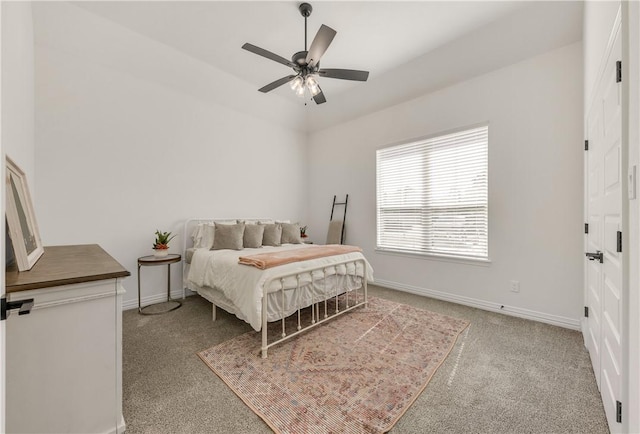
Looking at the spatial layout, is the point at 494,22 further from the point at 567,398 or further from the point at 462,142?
the point at 567,398

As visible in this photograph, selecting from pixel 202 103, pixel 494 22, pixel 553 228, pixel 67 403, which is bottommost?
pixel 67 403

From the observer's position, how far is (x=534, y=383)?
6.20 ft

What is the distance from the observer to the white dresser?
1.17 m

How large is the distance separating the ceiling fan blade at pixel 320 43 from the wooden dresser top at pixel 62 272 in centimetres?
213

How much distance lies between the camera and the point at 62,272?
4.48 ft

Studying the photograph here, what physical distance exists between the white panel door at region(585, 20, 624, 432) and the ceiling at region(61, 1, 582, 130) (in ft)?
4.27

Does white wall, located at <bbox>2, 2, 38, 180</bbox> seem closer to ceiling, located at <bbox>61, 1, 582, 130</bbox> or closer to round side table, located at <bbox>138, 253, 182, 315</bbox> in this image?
ceiling, located at <bbox>61, 1, 582, 130</bbox>

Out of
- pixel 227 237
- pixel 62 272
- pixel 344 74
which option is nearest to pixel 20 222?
pixel 62 272

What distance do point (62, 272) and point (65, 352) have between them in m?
0.39

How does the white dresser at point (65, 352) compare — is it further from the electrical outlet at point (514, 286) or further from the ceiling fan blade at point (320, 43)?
the electrical outlet at point (514, 286)

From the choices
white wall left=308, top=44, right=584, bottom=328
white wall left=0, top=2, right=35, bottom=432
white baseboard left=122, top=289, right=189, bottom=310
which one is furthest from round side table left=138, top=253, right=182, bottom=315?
white wall left=308, top=44, right=584, bottom=328

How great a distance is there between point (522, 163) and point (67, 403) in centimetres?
418

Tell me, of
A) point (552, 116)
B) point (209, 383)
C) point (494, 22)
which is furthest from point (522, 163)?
point (209, 383)

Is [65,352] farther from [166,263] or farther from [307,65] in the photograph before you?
[307,65]
